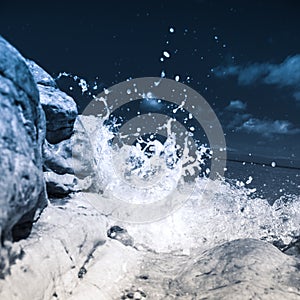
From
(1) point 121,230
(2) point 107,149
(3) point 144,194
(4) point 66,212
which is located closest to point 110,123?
(2) point 107,149

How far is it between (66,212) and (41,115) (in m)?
1.12

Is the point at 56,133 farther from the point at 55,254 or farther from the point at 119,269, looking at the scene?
the point at 119,269

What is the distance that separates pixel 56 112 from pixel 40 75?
27.4 inches

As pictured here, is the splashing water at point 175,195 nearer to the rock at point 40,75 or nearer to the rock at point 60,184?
the rock at point 60,184

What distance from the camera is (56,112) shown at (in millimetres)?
3064

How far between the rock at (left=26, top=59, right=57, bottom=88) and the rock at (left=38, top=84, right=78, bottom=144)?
0.09 meters

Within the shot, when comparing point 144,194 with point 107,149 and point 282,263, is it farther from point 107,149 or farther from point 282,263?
point 282,263

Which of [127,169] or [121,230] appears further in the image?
[127,169]

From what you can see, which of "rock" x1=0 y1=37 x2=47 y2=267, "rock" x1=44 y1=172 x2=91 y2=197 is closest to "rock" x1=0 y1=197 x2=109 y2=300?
"rock" x1=0 y1=37 x2=47 y2=267

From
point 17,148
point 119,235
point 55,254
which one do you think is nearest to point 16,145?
point 17,148

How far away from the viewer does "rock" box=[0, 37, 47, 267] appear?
4.71 ft

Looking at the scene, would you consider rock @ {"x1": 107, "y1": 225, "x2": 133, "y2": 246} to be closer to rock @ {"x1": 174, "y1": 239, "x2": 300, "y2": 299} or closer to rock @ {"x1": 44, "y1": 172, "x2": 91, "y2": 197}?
rock @ {"x1": 44, "y1": 172, "x2": 91, "y2": 197}

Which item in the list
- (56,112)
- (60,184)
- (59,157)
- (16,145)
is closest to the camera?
(16,145)

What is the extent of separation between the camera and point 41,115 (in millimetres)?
2160
